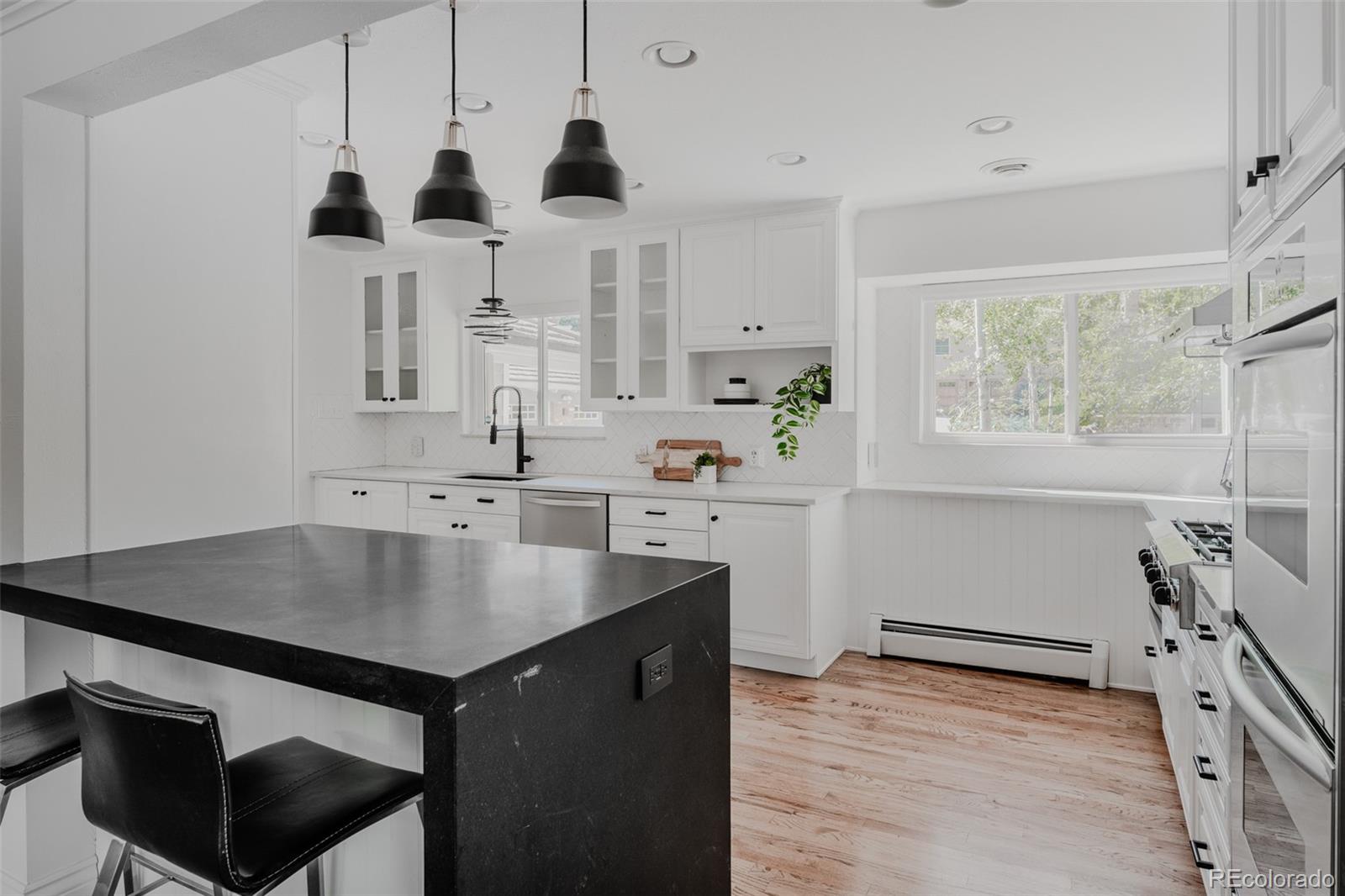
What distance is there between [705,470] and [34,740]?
10.5ft

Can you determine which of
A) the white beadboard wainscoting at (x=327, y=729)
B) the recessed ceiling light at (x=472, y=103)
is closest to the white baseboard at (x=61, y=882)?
the white beadboard wainscoting at (x=327, y=729)

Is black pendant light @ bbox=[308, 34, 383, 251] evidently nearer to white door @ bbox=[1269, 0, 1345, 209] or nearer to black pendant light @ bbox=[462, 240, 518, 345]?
white door @ bbox=[1269, 0, 1345, 209]

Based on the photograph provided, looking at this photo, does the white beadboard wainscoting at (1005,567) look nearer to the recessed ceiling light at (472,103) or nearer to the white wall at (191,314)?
the recessed ceiling light at (472,103)

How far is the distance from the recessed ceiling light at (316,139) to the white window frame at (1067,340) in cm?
309

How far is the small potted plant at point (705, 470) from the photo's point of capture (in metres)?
4.36

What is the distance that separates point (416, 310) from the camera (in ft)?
17.3

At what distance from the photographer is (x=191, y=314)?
89.6 inches

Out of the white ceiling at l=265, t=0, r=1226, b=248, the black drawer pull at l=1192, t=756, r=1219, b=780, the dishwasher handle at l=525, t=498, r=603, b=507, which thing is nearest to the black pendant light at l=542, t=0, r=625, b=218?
the white ceiling at l=265, t=0, r=1226, b=248

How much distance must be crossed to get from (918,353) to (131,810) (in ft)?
13.3

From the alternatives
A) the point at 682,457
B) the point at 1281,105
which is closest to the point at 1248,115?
the point at 1281,105

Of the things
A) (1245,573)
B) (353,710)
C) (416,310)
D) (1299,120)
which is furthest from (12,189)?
(416,310)

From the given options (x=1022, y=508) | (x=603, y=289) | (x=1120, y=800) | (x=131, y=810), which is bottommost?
(x=1120, y=800)

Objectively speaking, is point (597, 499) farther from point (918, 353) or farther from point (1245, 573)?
point (1245, 573)

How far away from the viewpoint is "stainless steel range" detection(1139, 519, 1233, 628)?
6.68ft
